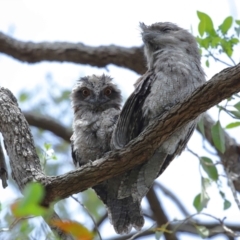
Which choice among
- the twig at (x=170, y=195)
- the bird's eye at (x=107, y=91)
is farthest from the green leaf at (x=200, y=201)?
the twig at (x=170, y=195)

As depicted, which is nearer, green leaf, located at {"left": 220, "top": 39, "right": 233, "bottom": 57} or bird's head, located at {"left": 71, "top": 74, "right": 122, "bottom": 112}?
green leaf, located at {"left": 220, "top": 39, "right": 233, "bottom": 57}

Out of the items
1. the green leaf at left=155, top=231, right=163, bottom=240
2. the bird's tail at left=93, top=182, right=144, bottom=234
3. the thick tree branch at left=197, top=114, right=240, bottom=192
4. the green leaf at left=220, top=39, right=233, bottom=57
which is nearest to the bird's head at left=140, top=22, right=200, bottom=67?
the green leaf at left=220, top=39, right=233, bottom=57

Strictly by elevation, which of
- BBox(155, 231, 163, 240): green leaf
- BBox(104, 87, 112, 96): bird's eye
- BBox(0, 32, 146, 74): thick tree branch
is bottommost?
BBox(155, 231, 163, 240): green leaf

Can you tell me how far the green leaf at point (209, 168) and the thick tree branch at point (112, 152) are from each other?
164cm

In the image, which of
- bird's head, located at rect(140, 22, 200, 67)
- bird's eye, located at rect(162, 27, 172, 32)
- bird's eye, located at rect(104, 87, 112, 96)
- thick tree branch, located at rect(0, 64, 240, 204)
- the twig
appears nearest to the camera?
thick tree branch, located at rect(0, 64, 240, 204)

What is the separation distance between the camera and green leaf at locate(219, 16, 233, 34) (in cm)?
496

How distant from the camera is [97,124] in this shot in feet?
15.4

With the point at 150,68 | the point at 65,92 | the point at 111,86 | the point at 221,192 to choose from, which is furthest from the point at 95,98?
the point at 65,92

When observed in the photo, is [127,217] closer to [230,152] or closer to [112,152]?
[112,152]

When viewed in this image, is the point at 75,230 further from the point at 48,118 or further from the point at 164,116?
the point at 48,118

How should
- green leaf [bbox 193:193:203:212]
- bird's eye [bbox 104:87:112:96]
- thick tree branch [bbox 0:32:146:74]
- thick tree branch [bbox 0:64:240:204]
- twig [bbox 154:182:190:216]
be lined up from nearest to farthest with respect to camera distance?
thick tree branch [bbox 0:64:240:204]
green leaf [bbox 193:193:203:212]
bird's eye [bbox 104:87:112:96]
thick tree branch [bbox 0:32:146:74]
twig [bbox 154:182:190:216]

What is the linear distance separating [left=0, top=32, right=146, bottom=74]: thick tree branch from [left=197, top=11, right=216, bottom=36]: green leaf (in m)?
1.58

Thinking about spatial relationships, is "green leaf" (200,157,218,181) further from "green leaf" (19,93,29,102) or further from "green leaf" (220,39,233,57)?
"green leaf" (19,93,29,102)

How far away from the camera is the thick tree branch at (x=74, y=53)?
260 inches
